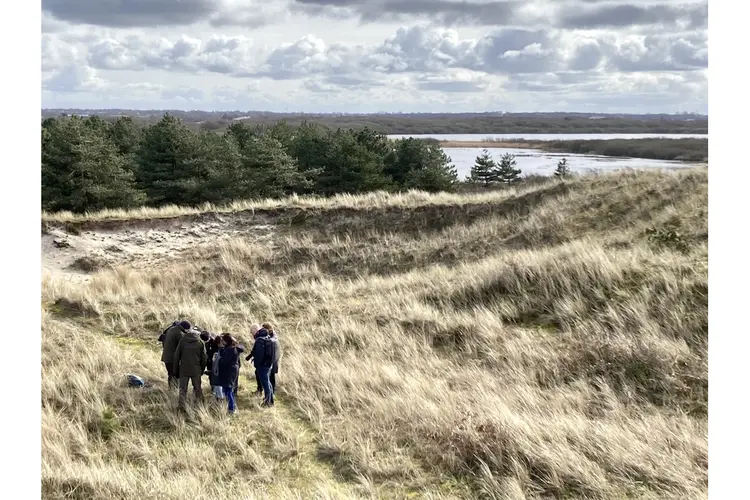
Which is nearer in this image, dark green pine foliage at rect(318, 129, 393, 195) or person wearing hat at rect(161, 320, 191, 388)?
person wearing hat at rect(161, 320, 191, 388)

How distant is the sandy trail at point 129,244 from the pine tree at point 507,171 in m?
42.4

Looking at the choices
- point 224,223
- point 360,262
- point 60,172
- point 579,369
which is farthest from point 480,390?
point 60,172

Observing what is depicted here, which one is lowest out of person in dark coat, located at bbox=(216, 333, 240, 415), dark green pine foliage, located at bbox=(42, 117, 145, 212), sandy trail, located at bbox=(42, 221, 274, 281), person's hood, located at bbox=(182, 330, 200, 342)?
person in dark coat, located at bbox=(216, 333, 240, 415)

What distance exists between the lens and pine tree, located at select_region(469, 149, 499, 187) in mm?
60000

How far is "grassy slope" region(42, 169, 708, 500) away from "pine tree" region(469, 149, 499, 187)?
4362 centimetres

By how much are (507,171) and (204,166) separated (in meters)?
35.2

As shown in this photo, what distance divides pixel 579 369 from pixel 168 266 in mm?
15000

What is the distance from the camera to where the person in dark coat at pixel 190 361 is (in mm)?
7934

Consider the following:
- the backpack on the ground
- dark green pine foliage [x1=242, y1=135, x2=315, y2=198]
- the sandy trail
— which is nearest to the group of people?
the backpack on the ground

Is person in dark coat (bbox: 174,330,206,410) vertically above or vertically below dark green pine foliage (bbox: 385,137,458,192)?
below

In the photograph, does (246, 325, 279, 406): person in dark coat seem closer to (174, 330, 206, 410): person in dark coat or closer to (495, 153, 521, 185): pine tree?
(174, 330, 206, 410): person in dark coat

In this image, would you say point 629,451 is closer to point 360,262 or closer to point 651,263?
point 651,263

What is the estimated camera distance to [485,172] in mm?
60062

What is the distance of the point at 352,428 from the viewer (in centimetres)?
697
